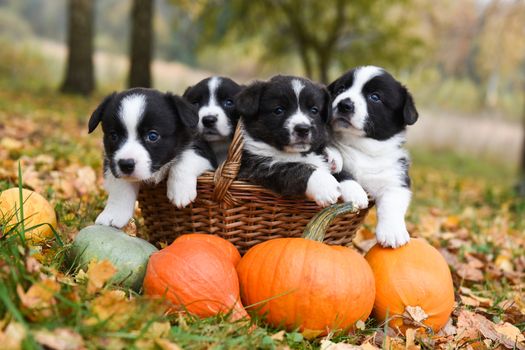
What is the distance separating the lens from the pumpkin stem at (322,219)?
2.66 metres

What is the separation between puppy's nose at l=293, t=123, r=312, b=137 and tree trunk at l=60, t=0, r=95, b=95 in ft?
36.9

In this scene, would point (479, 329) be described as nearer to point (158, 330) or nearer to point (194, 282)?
point (194, 282)

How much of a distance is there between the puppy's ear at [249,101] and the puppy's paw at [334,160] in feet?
1.60

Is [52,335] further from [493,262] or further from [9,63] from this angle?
[9,63]

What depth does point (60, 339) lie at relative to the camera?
1.72 meters

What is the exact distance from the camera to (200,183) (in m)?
2.83

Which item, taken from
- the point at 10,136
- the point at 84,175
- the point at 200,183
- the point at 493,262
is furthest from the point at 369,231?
the point at 10,136

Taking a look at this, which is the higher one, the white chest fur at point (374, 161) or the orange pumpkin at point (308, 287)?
the white chest fur at point (374, 161)

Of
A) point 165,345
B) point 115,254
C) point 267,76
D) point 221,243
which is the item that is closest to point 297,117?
point 221,243

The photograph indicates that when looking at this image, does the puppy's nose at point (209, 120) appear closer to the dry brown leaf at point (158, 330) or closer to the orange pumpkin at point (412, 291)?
the orange pumpkin at point (412, 291)

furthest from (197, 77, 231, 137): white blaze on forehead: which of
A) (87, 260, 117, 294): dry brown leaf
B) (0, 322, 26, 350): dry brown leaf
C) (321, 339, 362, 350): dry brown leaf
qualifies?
(0, 322, 26, 350): dry brown leaf

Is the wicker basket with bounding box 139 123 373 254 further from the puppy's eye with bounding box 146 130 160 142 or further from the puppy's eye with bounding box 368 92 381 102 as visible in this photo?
the puppy's eye with bounding box 368 92 381 102

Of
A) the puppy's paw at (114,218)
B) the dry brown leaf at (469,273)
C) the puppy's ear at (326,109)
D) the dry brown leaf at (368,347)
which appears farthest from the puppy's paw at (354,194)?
the dry brown leaf at (469,273)

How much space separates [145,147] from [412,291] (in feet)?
5.30
